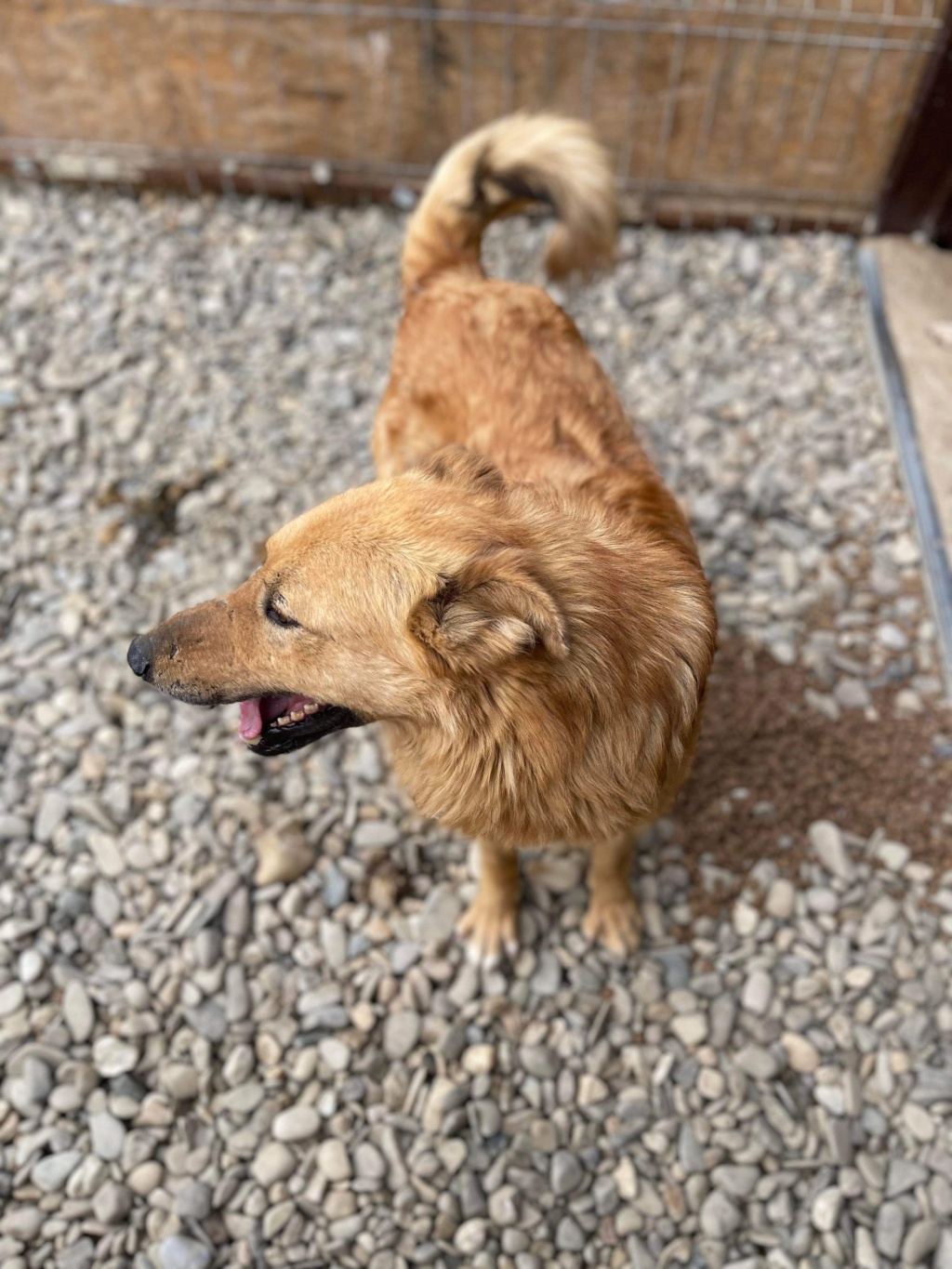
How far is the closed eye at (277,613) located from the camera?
7.26 feet

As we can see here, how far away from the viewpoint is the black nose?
241 cm

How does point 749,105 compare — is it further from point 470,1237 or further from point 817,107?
point 470,1237

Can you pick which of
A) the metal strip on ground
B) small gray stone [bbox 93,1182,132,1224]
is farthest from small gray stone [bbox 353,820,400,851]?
the metal strip on ground

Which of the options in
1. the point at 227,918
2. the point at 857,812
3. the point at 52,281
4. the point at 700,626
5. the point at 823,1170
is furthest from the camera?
the point at 52,281

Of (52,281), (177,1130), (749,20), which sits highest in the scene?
(749,20)

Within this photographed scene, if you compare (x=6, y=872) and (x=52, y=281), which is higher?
(x=52, y=281)

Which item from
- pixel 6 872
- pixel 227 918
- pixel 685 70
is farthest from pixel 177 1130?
pixel 685 70

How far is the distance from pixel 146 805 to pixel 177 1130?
1.10m

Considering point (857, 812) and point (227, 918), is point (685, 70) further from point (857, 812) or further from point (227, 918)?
point (227, 918)

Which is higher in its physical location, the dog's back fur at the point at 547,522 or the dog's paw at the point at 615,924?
the dog's back fur at the point at 547,522

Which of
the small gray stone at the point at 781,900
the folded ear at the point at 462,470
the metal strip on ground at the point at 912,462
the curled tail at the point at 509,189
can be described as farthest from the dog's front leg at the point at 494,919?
the curled tail at the point at 509,189

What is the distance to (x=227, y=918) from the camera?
3.17 meters

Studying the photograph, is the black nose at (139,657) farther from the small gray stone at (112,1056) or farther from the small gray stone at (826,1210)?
the small gray stone at (826,1210)

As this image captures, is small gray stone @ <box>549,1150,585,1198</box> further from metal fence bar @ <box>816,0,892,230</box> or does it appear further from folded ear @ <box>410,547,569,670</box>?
metal fence bar @ <box>816,0,892,230</box>
